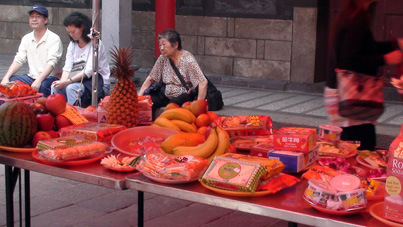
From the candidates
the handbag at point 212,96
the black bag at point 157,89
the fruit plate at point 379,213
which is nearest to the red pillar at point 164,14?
the handbag at point 212,96

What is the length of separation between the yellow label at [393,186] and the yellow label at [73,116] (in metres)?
2.03

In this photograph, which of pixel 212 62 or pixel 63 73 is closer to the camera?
pixel 63 73

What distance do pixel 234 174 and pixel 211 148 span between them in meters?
0.41

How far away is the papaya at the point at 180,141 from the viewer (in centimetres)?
289

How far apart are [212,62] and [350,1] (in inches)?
263

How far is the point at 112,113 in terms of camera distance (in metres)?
3.55

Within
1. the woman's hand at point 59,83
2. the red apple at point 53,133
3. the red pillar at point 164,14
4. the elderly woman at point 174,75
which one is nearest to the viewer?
the red apple at point 53,133

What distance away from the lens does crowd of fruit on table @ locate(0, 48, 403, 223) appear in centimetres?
228

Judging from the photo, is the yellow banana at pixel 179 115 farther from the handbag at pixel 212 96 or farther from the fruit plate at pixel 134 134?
the handbag at pixel 212 96

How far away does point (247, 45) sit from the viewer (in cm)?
985

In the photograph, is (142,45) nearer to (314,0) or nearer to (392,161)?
(314,0)

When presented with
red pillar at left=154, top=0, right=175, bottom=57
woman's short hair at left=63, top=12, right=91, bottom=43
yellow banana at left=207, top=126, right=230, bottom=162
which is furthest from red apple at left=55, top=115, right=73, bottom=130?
red pillar at left=154, top=0, right=175, bottom=57

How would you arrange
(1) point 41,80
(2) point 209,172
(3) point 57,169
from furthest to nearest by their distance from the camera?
(1) point 41,80, (3) point 57,169, (2) point 209,172

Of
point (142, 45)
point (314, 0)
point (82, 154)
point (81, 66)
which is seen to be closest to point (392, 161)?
point (82, 154)
